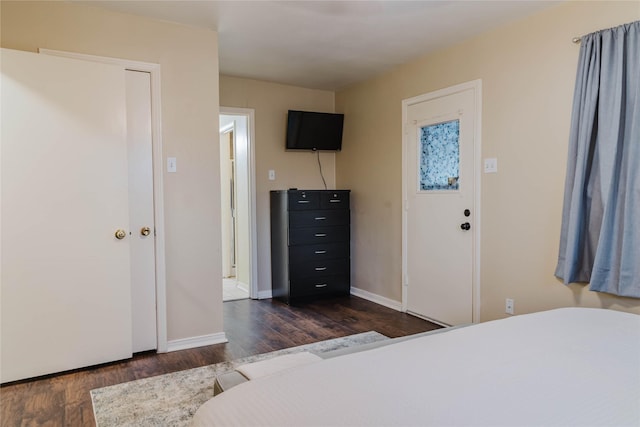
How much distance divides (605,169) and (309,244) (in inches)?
106

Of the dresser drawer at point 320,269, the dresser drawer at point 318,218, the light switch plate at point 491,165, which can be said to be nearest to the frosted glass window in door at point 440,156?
the light switch plate at point 491,165

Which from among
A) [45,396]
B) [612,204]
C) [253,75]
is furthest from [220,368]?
[253,75]

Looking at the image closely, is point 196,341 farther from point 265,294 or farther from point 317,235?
point 317,235

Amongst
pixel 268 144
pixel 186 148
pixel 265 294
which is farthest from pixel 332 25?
pixel 265 294

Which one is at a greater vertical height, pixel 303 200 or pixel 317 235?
pixel 303 200

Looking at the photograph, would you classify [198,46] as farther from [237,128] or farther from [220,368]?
[220,368]

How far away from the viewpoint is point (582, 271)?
2.48m

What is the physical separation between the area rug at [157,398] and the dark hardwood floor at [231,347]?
8 centimetres

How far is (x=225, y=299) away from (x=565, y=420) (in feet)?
13.2

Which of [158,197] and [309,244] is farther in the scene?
[309,244]

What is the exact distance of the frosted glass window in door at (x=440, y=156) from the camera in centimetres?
338

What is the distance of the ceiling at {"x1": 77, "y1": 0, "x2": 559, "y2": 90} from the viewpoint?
2.64m

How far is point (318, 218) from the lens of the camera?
436 centimetres

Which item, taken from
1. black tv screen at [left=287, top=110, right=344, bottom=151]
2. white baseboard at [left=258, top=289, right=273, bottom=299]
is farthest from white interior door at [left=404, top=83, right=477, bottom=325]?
white baseboard at [left=258, top=289, right=273, bottom=299]
